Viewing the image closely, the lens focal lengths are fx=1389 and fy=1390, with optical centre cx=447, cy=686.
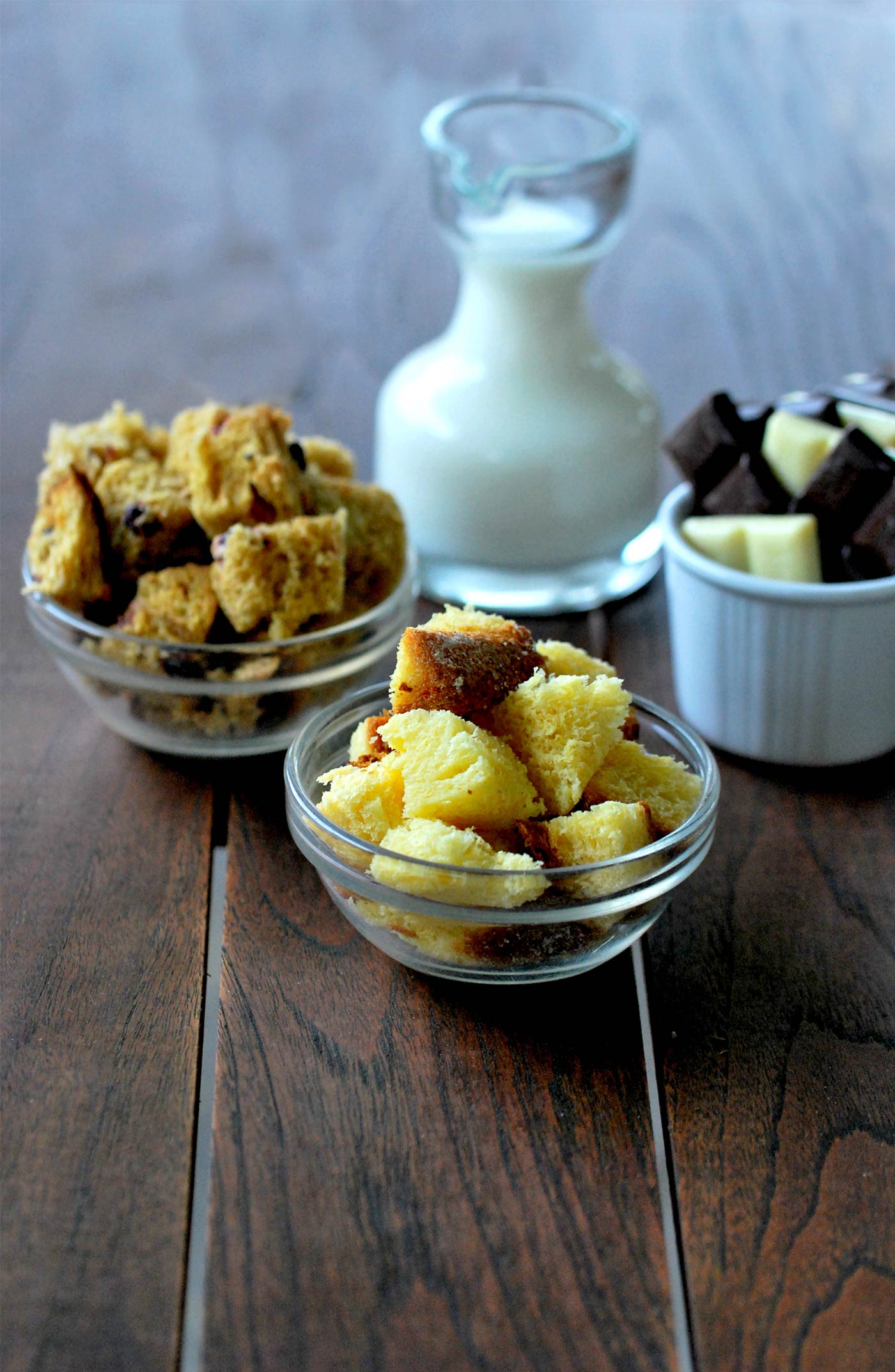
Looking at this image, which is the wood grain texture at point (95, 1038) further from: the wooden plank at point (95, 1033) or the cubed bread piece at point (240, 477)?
the cubed bread piece at point (240, 477)

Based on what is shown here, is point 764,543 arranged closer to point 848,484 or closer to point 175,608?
point 848,484

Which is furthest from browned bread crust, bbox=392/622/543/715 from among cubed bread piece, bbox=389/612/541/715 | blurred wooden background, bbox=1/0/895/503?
blurred wooden background, bbox=1/0/895/503

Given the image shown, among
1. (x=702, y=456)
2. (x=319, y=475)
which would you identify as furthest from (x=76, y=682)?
(x=702, y=456)

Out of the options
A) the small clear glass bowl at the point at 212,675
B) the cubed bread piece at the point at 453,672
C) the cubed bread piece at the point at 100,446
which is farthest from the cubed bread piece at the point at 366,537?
the cubed bread piece at the point at 453,672

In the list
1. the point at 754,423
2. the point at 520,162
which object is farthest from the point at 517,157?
the point at 754,423

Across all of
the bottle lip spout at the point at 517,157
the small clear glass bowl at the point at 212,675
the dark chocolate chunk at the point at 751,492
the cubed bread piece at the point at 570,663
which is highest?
the bottle lip spout at the point at 517,157

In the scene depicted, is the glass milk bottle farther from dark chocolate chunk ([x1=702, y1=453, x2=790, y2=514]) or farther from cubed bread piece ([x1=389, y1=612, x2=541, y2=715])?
cubed bread piece ([x1=389, y1=612, x2=541, y2=715])

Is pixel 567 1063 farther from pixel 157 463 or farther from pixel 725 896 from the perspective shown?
pixel 157 463
